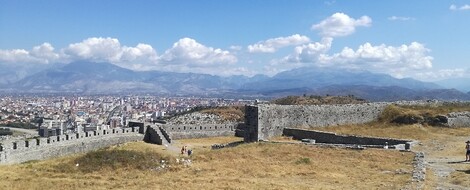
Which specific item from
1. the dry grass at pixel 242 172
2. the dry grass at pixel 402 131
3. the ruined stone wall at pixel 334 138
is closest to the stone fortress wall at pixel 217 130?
the ruined stone wall at pixel 334 138

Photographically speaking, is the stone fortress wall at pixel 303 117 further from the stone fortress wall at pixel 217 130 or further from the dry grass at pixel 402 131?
the dry grass at pixel 402 131

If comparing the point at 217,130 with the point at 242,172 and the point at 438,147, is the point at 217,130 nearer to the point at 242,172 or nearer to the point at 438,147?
the point at 438,147

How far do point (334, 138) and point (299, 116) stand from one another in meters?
8.31

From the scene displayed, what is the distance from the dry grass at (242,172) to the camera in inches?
827

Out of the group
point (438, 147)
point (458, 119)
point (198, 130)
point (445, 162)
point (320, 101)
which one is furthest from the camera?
point (320, 101)

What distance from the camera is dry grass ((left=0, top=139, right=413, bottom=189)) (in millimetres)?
21000

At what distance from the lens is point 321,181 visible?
70.7 ft

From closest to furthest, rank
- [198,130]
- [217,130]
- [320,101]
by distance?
[198,130] < [217,130] < [320,101]

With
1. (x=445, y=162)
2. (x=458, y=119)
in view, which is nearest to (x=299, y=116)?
(x=458, y=119)

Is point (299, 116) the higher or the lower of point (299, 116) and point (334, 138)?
the higher

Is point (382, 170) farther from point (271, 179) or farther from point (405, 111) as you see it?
point (405, 111)

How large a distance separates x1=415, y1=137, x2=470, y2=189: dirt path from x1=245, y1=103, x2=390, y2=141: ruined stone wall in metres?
12.0

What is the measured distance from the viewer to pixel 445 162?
26.3 metres

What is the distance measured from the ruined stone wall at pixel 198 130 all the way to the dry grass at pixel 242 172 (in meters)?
18.3
